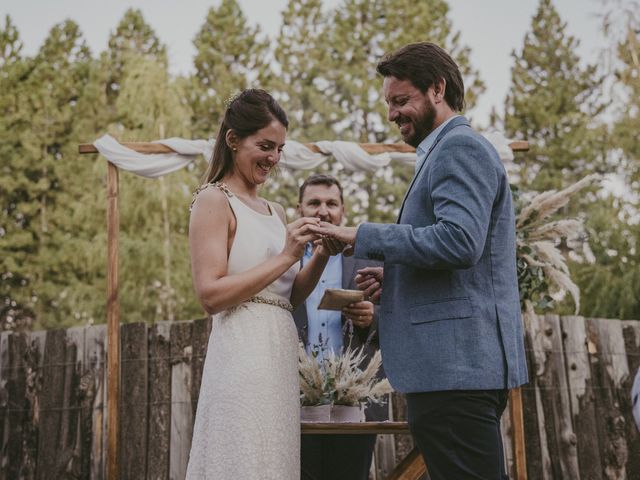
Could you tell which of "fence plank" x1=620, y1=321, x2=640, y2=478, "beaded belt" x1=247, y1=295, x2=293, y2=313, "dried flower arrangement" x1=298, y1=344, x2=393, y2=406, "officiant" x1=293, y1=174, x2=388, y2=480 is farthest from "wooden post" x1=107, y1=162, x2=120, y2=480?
"fence plank" x1=620, y1=321, x2=640, y2=478

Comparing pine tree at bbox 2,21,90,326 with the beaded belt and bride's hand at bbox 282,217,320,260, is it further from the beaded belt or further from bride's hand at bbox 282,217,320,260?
bride's hand at bbox 282,217,320,260

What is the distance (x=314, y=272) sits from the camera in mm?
2424

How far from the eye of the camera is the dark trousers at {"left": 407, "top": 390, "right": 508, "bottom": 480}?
75.7 inches

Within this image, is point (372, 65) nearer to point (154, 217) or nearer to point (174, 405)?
point (154, 217)

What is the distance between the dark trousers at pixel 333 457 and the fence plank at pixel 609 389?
319cm

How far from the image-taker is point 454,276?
6.61ft

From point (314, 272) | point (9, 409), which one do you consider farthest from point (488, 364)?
point (9, 409)

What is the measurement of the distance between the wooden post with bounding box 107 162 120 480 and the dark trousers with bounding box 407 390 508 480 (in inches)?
147

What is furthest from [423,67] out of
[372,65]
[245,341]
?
[372,65]

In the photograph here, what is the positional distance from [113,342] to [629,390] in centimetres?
402

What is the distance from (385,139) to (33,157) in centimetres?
738

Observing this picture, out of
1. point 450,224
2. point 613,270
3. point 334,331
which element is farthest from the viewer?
point 613,270

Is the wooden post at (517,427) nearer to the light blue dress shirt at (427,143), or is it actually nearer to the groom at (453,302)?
the groom at (453,302)

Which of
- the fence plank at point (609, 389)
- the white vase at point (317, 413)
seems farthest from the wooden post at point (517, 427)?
the white vase at point (317, 413)
